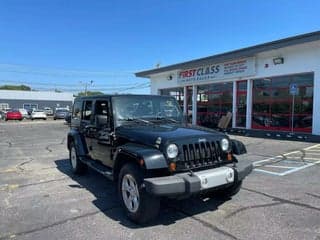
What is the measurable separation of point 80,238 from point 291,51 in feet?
50.6

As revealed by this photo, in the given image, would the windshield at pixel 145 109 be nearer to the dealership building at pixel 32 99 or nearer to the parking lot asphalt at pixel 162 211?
the parking lot asphalt at pixel 162 211

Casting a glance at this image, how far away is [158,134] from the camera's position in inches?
182

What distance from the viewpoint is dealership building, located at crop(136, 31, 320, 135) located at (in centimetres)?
1552

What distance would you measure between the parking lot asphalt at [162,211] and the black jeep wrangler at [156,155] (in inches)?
13.4

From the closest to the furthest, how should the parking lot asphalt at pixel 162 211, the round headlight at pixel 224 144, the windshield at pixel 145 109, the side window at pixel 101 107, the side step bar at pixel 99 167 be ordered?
1. the parking lot asphalt at pixel 162 211
2. the round headlight at pixel 224 144
3. the side step bar at pixel 99 167
4. the windshield at pixel 145 109
5. the side window at pixel 101 107

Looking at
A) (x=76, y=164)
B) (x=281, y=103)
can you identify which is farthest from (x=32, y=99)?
(x=76, y=164)

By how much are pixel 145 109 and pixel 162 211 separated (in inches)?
77.4

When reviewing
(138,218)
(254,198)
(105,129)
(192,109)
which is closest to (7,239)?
(138,218)

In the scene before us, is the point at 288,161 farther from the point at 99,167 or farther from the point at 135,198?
the point at 135,198

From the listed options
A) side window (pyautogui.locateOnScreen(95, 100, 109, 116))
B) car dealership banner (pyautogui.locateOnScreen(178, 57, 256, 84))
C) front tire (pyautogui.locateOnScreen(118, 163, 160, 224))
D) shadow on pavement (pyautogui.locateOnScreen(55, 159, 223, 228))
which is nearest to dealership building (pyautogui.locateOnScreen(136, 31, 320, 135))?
car dealership banner (pyautogui.locateOnScreen(178, 57, 256, 84))

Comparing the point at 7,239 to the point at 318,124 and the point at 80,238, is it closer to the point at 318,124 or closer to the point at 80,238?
the point at 80,238

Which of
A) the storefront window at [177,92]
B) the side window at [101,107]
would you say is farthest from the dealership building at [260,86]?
the side window at [101,107]

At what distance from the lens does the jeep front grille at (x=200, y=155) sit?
443 centimetres

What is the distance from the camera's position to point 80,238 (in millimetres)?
3977
